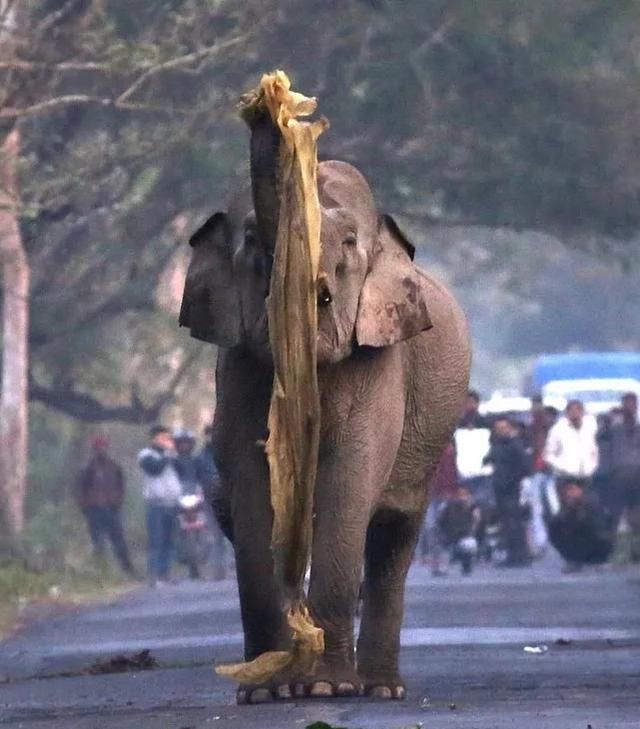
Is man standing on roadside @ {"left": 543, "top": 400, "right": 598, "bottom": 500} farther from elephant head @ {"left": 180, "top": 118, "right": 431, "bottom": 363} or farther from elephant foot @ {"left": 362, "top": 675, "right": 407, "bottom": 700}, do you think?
elephant head @ {"left": 180, "top": 118, "right": 431, "bottom": 363}

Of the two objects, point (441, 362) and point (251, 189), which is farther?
point (441, 362)

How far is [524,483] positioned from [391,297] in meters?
19.4

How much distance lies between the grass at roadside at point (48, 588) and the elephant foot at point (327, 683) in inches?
423

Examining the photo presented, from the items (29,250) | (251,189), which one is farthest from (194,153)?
(251,189)

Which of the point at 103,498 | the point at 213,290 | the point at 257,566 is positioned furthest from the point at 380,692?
the point at 103,498

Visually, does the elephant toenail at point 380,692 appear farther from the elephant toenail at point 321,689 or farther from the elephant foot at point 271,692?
the elephant foot at point 271,692

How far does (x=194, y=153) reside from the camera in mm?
31359

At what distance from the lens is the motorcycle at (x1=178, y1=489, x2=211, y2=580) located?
31.0 metres

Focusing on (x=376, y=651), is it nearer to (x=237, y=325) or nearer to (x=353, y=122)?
(x=237, y=325)

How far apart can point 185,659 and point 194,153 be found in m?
16.0

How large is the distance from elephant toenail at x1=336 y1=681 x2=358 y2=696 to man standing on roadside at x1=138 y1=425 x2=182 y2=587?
18.0 m

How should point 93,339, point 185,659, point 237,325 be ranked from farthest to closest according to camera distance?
point 93,339 < point 185,659 < point 237,325

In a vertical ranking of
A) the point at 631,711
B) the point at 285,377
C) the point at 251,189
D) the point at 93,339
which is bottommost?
the point at 631,711

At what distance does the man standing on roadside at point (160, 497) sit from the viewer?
1176 inches
